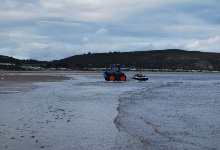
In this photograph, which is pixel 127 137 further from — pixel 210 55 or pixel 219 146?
pixel 210 55

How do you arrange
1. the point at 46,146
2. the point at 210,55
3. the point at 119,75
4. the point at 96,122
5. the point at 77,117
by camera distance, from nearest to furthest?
the point at 46,146, the point at 96,122, the point at 77,117, the point at 119,75, the point at 210,55

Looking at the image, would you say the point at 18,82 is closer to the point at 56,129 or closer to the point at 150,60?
the point at 56,129

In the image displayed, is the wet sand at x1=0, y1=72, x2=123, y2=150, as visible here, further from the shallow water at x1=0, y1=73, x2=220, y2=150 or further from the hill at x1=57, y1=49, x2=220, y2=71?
the hill at x1=57, y1=49, x2=220, y2=71

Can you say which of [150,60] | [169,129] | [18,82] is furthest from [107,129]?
[150,60]

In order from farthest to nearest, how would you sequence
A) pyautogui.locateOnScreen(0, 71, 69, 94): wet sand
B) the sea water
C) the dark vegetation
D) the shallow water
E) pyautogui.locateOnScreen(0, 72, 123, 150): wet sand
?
the dark vegetation
pyautogui.locateOnScreen(0, 71, 69, 94): wet sand
the sea water
the shallow water
pyautogui.locateOnScreen(0, 72, 123, 150): wet sand

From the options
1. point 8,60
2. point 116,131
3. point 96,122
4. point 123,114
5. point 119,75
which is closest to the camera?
point 116,131

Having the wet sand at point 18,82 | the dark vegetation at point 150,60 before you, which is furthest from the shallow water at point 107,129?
the dark vegetation at point 150,60

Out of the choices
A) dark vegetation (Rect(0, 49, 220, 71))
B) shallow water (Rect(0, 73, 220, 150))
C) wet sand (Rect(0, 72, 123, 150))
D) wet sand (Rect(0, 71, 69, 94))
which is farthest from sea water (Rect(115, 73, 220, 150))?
dark vegetation (Rect(0, 49, 220, 71))

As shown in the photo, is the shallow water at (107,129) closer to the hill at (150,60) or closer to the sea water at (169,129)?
the sea water at (169,129)

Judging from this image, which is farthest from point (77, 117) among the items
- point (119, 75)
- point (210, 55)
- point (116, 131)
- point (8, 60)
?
point (210, 55)

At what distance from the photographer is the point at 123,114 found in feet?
57.2

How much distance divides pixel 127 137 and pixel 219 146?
252 centimetres

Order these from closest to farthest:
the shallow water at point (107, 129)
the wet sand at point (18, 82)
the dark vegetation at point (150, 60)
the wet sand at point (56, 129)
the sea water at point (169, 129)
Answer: the wet sand at point (56, 129) < the shallow water at point (107, 129) < the sea water at point (169, 129) < the wet sand at point (18, 82) < the dark vegetation at point (150, 60)

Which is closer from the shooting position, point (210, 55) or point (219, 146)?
point (219, 146)
